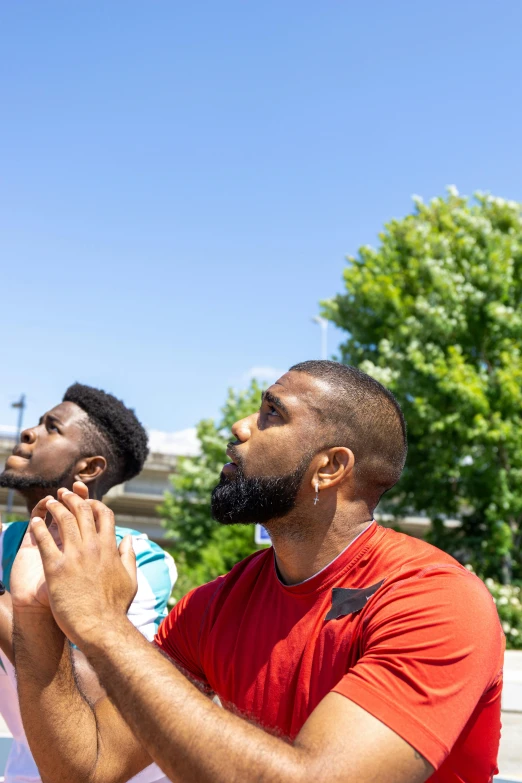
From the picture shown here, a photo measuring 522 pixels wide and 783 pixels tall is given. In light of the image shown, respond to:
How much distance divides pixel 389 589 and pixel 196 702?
65 cm

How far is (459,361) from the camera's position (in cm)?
1750

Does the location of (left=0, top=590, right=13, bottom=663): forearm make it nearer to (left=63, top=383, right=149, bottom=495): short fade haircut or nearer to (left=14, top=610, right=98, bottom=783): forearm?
(left=14, top=610, right=98, bottom=783): forearm

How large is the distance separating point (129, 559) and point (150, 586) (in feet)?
5.06

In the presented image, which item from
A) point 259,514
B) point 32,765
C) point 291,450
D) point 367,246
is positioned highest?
point 367,246

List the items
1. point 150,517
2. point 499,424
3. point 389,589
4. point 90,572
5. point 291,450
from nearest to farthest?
point 90,572 → point 389,589 → point 291,450 → point 499,424 → point 150,517

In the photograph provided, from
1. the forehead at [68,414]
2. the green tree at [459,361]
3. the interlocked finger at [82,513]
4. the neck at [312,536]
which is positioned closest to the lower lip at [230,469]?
the neck at [312,536]

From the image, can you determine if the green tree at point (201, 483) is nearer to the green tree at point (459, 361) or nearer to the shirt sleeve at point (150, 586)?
the green tree at point (459, 361)

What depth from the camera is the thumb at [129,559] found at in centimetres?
205

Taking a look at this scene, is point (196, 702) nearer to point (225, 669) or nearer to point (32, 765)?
point (225, 669)

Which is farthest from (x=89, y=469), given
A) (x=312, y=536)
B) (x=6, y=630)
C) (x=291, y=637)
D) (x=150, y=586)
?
(x=291, y=637)

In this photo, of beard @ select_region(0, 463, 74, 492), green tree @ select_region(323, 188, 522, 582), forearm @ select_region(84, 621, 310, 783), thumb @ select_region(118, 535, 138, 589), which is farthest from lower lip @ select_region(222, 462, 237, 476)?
green tree @ select_region(323, 188, 522, 582)

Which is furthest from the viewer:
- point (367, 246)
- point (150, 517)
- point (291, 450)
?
point (150, 517)

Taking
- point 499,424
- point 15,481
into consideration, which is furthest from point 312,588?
point 499,424

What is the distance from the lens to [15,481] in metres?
4.05
